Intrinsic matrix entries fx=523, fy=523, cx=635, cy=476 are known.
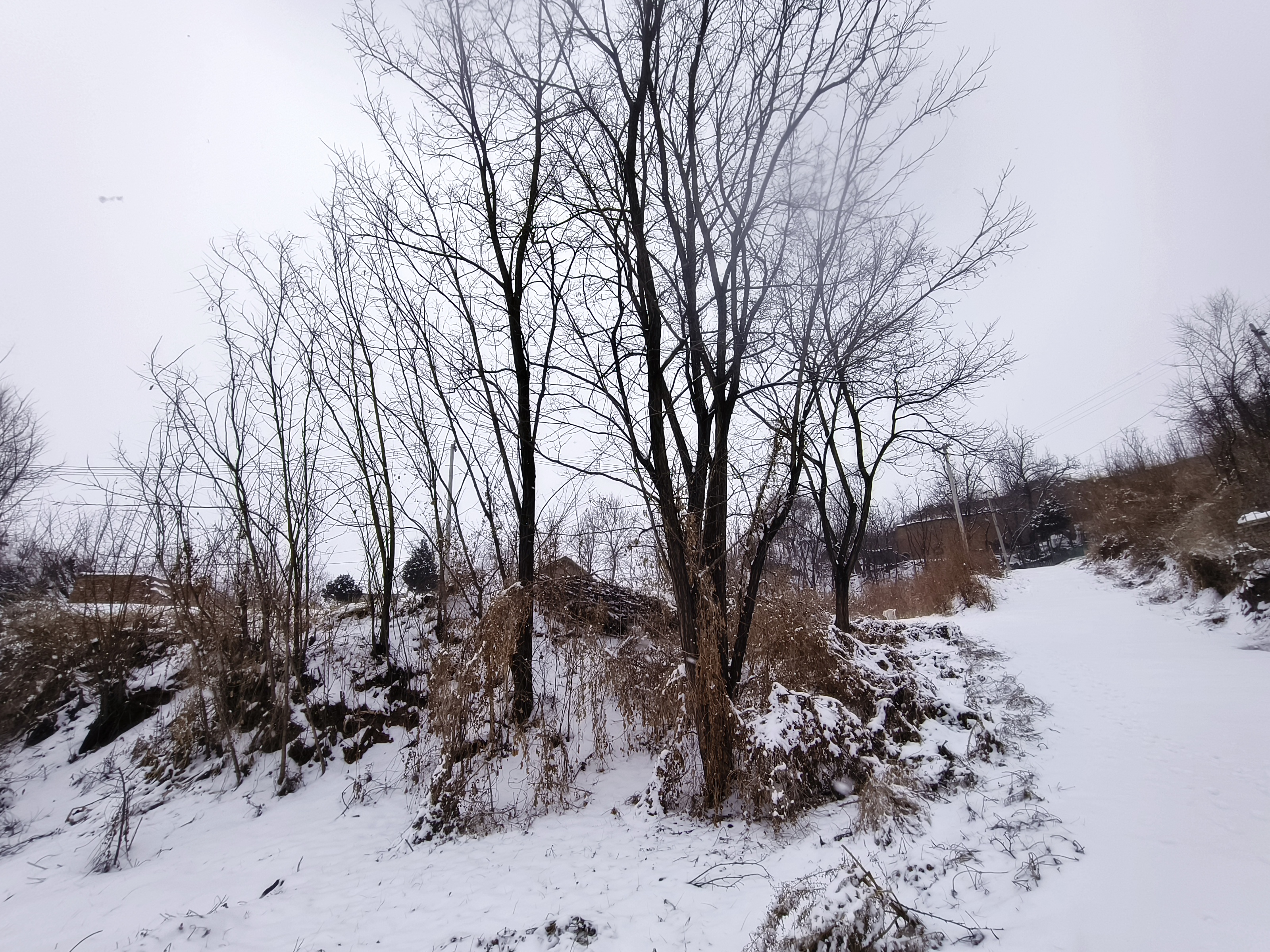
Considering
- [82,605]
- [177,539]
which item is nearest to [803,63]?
[177,539]

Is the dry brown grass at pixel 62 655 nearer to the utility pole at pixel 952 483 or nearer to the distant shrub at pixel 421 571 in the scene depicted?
the distant shrub at pixel 421 571

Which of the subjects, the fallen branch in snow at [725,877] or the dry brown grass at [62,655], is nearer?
the fallen branch in snow at [725,877]

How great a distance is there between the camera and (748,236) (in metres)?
6.24

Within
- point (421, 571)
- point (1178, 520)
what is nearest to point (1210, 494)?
point (1178, 520)

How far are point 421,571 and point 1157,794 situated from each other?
483 inches

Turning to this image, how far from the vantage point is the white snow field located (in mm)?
2762

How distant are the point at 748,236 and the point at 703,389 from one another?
195cm

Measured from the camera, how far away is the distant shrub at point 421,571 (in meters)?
9.96

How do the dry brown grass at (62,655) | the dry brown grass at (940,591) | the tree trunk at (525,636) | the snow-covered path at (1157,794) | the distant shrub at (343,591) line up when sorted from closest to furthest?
1. the snow-covered path at (1157,794)
2. the tree trunk at (525,636)
3. the dry brown grass at (62,655)
4. the distant shrub at (343,591)
5. the dry brown grass at (940,591)

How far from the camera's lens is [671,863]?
414 cm

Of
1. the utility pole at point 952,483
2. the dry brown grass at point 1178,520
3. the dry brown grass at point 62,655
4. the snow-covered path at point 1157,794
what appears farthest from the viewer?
the dry brown grass at point 1178,520

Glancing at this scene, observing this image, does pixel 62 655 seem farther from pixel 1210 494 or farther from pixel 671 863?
pixel 1210 494

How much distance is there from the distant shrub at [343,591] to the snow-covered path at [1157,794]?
1120 cm

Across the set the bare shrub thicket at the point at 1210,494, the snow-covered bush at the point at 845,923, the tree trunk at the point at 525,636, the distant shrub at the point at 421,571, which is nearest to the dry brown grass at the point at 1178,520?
the bare shrub thicket at the point at 1210,494
